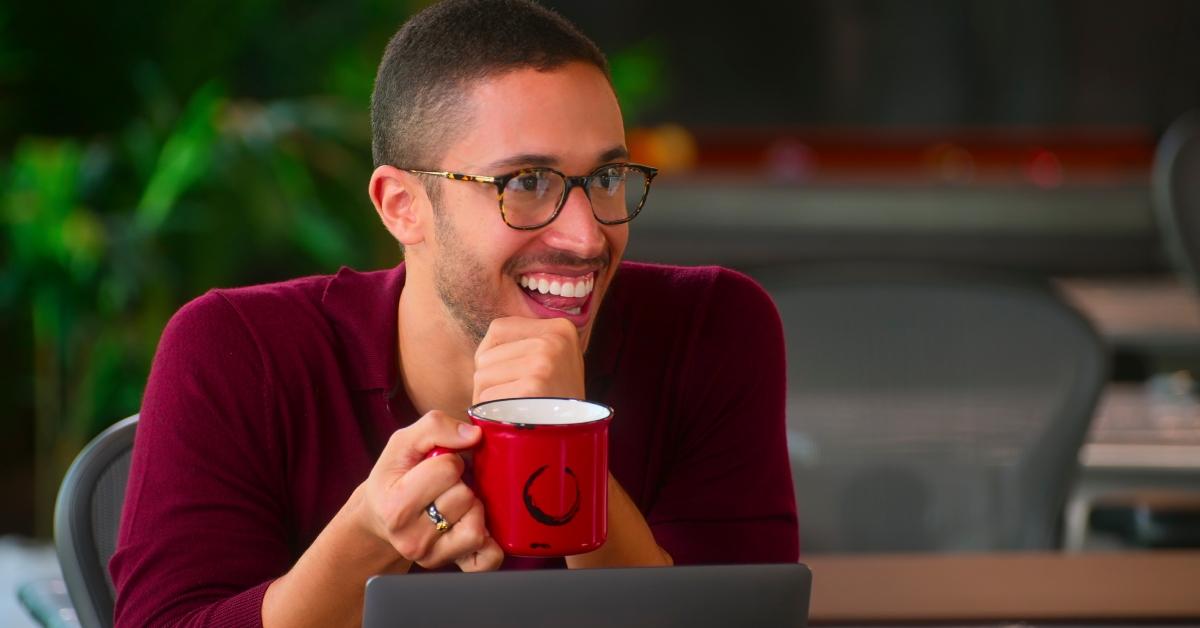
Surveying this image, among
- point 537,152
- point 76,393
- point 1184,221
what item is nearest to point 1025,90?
point 1184,221

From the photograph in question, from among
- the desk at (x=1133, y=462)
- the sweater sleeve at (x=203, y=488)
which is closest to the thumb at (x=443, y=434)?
the sweater sleeve at (x=203, y=488)

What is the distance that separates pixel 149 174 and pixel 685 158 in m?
2.91

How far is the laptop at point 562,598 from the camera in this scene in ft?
2.57

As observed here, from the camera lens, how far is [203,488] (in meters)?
1.19

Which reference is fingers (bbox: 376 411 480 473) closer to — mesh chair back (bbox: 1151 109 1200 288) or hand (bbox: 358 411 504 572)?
hand (bbox: 358 411 504 572)

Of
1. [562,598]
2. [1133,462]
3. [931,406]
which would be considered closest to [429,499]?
[562,598]

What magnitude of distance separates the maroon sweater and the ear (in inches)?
3.7

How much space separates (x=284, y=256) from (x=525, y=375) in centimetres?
349

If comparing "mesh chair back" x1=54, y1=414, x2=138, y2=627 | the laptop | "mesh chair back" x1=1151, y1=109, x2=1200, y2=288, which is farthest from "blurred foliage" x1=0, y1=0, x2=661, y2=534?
the laptop

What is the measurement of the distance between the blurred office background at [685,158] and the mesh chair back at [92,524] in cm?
70

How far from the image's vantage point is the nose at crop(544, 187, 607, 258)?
1149 mm

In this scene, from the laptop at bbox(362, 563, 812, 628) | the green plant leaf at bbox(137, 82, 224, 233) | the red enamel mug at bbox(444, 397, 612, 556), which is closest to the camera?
the laptop at bbox(362, 563, 812, 628)

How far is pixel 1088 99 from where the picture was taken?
238 inches

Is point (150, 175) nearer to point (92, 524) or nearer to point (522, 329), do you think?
point (92, 524)
